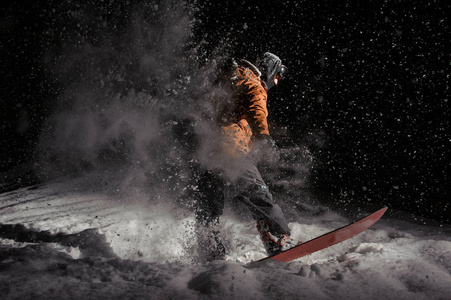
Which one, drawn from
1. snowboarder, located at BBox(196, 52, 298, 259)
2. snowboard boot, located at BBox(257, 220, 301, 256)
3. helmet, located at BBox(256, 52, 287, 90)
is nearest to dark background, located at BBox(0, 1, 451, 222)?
helmet, located at BBox(256, 52, 287, 90)

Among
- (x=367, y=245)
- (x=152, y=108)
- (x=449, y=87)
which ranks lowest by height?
(x=367, y=245)

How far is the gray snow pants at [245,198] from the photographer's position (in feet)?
5.72

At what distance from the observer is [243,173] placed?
6.06ft

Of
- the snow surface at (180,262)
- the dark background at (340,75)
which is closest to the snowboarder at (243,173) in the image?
the snow surface at (180,262)

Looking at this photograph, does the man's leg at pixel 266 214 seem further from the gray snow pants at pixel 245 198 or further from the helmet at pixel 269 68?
the helmet at pixel 269 68

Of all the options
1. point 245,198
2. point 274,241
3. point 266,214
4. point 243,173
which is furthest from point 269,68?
point 274,241

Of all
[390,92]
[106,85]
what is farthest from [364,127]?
[106,85]

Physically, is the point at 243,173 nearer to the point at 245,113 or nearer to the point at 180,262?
the point at 245,113

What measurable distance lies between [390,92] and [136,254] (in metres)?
3.23

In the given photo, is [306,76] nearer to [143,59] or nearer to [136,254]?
[143,59]

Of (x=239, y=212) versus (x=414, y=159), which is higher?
(x=414, y=159)

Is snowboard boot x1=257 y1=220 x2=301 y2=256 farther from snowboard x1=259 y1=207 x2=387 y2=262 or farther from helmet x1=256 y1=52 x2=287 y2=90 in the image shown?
helmet x1=256 y1=52 x2=287 y2=90

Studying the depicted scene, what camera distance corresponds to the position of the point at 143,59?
4238 mm

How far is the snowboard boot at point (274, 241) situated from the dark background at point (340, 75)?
2136 millimetres
